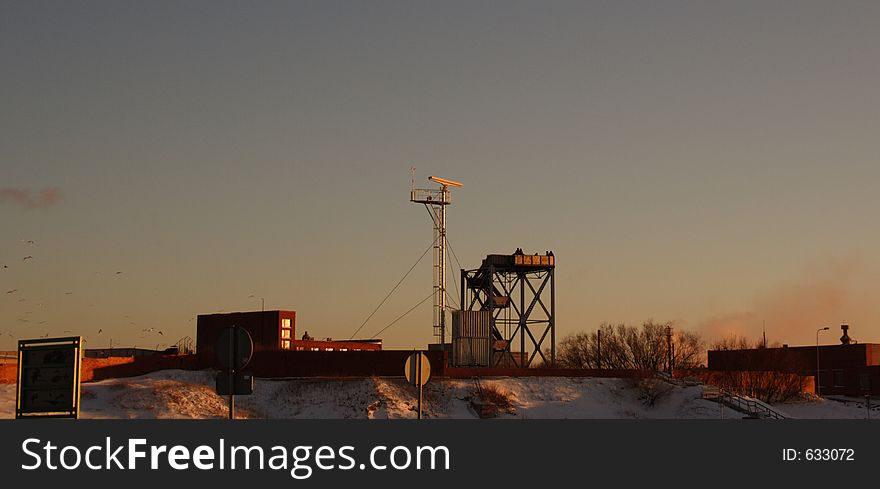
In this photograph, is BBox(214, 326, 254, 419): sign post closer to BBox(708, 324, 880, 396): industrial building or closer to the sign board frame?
the sign board frame

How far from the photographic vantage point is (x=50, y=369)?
2177 cm

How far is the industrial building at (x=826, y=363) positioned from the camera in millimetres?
108312

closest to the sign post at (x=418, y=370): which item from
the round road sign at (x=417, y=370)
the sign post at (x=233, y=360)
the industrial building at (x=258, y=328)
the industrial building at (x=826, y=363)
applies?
the round road sign at (x=417, y=370)

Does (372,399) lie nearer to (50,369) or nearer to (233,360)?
(50,369)

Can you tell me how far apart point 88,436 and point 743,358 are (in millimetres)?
100828

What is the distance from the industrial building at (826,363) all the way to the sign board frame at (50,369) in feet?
305

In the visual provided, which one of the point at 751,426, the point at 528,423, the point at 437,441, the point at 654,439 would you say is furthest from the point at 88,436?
the point at 751,426

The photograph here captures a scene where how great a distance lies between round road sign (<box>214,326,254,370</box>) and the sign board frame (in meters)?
3.33

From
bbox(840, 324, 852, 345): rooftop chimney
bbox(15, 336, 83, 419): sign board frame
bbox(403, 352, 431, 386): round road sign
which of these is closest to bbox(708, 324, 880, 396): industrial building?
bbox(840, 324, 852, 345): rooftop chimney

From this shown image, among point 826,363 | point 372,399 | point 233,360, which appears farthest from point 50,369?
point 826,363

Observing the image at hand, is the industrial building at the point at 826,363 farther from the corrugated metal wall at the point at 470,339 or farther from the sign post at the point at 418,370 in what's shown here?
the sign post at the point at 418,370

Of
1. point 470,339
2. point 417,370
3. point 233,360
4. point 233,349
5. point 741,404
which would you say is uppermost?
point 233,349

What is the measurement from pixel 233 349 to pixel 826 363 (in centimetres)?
10554

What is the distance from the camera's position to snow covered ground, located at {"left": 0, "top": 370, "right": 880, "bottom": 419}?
2660 inches
